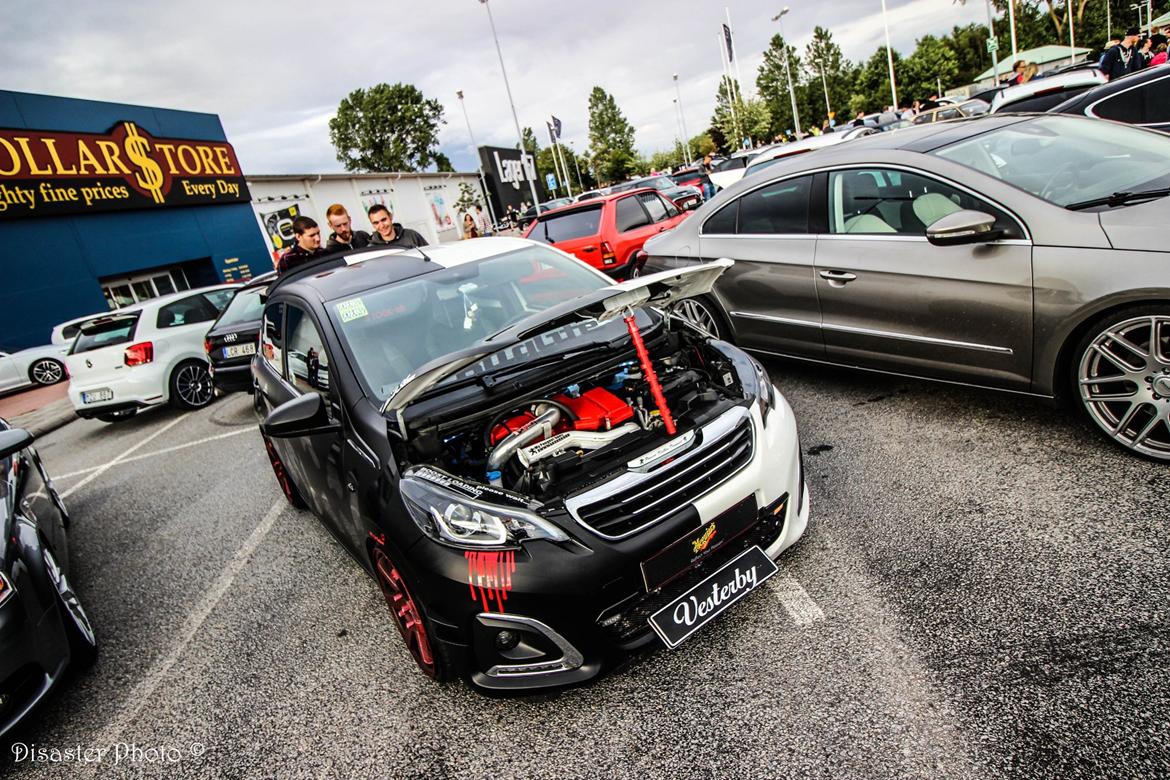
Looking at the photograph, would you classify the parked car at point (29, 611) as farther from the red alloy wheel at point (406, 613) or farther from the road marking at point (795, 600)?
the road marking at point (795, 600)

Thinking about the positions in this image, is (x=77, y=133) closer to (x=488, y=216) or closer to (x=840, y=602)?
(x=840, y=602)

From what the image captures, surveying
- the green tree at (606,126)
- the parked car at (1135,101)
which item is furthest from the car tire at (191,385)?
the green tree at (606,126)

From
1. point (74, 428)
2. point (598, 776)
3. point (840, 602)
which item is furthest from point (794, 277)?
point (74, 428)

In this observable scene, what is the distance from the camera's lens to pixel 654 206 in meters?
9.18

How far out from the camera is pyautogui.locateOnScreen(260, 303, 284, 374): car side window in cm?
376

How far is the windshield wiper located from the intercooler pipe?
2632mm

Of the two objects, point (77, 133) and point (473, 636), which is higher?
point (77, 133)

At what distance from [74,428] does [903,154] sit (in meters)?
11.3

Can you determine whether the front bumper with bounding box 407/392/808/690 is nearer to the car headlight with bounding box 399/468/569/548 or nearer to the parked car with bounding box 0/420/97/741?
the car headlight with bounding box 399/468/569/548

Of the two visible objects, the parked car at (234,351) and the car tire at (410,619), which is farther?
the parked car at (234,351)

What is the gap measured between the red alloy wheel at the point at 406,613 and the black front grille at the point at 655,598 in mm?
723

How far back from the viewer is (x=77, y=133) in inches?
639

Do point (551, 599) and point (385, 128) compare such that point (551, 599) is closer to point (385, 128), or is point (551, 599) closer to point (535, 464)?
point (535, 464)

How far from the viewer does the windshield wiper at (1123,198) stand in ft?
9.14
